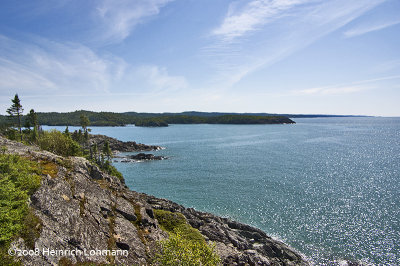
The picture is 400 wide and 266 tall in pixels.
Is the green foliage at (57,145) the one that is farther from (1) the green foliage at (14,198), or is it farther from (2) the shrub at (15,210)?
(2) the shrub at (15,210)

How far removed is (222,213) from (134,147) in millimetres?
109630

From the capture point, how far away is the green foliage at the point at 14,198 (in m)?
17.5

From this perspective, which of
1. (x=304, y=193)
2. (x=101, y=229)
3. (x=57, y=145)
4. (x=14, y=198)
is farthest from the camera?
(x=304, y=193)

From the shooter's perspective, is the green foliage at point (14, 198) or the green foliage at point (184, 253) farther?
the green foliage at point (184, 253)

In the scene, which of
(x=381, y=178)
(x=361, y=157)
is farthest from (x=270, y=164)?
(x=361, y=157)

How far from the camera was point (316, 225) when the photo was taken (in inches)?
1923

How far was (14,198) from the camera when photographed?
20719 mm

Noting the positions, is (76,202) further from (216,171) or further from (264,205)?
(216,171)

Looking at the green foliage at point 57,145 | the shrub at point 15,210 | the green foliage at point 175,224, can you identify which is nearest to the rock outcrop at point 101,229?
the shrub at point 15,210

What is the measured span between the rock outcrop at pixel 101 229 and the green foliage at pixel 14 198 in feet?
3.17

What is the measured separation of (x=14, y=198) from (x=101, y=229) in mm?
9984

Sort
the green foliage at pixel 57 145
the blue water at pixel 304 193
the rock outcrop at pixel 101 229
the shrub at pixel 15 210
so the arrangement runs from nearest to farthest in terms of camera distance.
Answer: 1. the shrub at pixel 15 210
2. the rock outcrop at pixel 101 229
3. the blue water at pixel 304 193
4. the green foliage at pixel 57 145

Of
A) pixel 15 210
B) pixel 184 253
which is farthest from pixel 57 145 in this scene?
pixel 184 253

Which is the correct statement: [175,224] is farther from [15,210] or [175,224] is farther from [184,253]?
[15,210]
